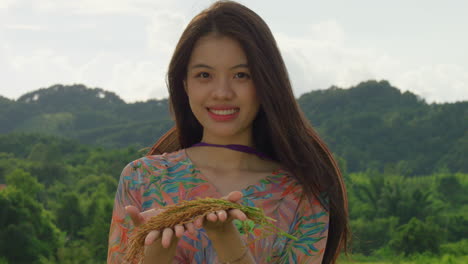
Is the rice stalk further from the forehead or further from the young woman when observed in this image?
the forehead

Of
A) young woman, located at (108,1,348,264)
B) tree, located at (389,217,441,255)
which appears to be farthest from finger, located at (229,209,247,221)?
tree, located at (389,217,441,255)

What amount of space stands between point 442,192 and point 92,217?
21238mm

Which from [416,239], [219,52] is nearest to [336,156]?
[416,239]

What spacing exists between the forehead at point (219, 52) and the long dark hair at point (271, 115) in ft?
0.08

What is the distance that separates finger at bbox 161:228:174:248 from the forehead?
78 centimetres

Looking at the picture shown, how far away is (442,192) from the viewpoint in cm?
4050

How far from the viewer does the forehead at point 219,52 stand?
8.54 ft

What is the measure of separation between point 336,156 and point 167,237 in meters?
46.0

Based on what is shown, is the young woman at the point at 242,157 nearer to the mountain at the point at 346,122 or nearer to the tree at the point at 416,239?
the tree at the point at 416,239

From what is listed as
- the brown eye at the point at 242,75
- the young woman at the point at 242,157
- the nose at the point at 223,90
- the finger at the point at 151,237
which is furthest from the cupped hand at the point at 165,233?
the brown eye at the point at 242,75

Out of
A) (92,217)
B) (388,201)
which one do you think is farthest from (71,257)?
(388,201)

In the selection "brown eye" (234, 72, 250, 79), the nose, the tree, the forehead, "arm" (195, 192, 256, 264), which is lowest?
the tree

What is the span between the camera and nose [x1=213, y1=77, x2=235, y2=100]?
2.56 m

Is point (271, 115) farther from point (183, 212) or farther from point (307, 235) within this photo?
point (183, 212)
